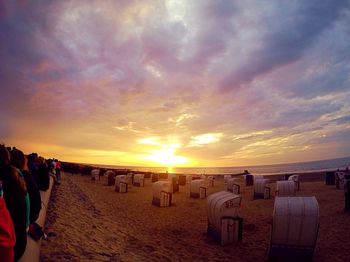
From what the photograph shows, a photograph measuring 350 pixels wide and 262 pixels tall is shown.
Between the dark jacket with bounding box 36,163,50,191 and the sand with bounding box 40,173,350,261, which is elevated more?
the dark jacket with bounding box 36,163,50,191

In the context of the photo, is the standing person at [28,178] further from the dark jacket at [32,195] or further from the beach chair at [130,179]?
the beach chair at [130,179]

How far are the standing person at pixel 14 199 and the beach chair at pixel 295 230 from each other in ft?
27.6

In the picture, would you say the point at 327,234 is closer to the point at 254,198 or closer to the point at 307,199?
the point at 307,199

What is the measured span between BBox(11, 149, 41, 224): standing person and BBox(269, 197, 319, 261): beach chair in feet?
25.8

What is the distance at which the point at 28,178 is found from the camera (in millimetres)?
6293

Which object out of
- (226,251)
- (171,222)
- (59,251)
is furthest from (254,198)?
(59,251)

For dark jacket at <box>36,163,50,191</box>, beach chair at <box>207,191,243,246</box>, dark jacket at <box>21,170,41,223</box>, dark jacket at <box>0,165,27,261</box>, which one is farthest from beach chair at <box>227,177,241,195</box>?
dark jacket at <box>0,165,27,261</box>

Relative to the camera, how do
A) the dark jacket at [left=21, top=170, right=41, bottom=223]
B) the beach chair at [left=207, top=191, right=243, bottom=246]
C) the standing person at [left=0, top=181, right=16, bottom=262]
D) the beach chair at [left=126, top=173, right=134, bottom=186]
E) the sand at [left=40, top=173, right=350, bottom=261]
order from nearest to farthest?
the standing person at [left=0, top=181, right=16, bottom=262] → the dark jacket at [left=21, top=170, right=41, bottom=223] → the sand at [left=40, top=173, right=350, bottom=261] → the beach chair at [left=207, top=191, right=243, bottom=246] → the beach chair at [left=126, top=173, right=134, bottom=186]

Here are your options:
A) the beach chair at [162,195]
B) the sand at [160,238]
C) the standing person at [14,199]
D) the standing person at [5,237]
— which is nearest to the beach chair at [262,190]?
the sand at [160,238]

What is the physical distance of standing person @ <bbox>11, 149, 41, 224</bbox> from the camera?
5965mm

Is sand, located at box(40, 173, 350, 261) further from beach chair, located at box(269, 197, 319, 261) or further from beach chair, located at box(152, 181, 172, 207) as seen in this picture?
beach chair, located at box(152, 181, 172, 207)

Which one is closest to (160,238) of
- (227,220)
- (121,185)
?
(227,220)

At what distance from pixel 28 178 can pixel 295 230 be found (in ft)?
28.7

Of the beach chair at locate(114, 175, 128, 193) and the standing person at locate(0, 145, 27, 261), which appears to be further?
the beach chair at locate(114, 175, 128, 193)
